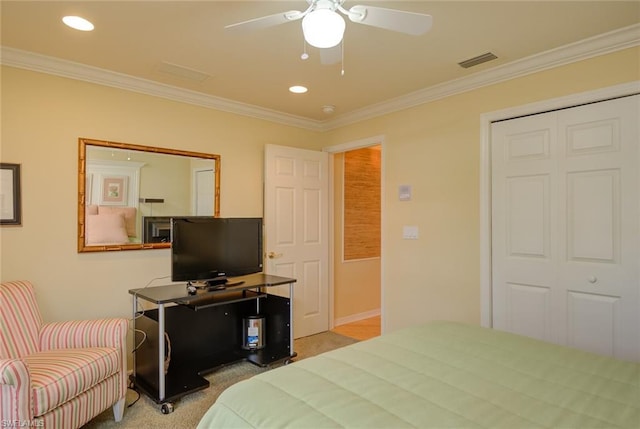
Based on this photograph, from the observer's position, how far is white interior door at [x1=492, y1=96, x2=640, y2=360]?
246cm

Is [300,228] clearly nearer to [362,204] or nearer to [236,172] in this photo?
[236,172]

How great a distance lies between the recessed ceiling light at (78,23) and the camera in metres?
2.24

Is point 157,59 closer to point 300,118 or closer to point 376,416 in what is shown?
point 300,118

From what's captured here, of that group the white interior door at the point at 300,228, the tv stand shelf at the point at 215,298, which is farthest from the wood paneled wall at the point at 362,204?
the tv stand shelf at the point at 215,298

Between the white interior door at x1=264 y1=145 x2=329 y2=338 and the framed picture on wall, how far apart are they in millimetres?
1332

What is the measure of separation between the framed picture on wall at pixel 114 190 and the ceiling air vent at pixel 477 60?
9.22 ft

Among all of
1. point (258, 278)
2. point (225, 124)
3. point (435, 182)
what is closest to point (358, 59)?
point (435, 182)

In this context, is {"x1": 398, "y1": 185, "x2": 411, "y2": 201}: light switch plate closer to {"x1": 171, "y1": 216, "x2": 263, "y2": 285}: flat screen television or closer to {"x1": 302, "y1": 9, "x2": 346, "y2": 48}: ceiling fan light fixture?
{"x1": 171, "y1": 216, "x2": 263, "y2": 285}: flat screen television

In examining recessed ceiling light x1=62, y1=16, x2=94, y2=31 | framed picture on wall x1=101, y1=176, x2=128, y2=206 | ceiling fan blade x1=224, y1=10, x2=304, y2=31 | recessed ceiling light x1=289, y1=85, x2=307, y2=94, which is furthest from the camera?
recessed ceiling light x1=289, y1=85, x2=307, y2=94

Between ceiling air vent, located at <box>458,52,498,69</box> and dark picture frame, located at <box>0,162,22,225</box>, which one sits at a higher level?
ceiling air vent, located at <box>458,52,498,69</box>

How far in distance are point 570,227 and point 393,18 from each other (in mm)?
1982

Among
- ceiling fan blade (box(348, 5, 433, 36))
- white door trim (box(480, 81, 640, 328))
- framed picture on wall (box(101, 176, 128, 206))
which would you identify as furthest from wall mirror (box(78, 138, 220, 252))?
white door trim (box(480, 81, 640, 328))

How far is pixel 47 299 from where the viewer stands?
2812 mm

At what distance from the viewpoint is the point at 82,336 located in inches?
96.7
